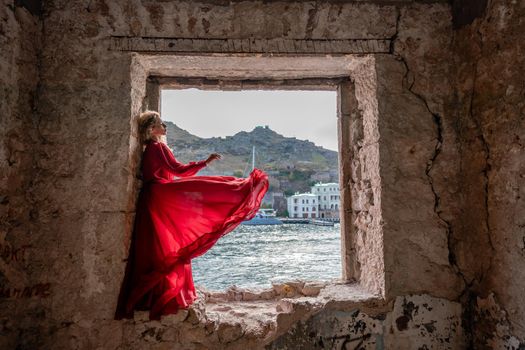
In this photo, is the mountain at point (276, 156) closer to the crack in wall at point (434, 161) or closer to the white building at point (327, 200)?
the white building at point (327, 200)

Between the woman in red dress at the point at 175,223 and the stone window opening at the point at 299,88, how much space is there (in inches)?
12.1

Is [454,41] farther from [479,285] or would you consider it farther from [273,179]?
[273,179]

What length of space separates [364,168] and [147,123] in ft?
4.94

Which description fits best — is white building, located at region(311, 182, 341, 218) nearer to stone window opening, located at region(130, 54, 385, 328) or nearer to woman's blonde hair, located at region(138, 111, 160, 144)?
stone window opening, located at region(130, 54, 385, 328)

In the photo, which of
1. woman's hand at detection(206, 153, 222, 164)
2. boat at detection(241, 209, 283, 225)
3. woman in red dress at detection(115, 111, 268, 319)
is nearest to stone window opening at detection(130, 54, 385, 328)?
woman in red dress at detection(115, 111, 268, 319)

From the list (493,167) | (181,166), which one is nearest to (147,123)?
(181,166)

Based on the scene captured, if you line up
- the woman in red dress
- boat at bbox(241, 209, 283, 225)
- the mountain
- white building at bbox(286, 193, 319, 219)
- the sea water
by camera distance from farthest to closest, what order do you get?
white building at bbox(286, 193, 319, 219)
boat at bbox(241, 209, 283, 225)
the mountain
the sea water
the woman in red dress

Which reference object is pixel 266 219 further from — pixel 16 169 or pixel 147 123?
pixel 16 169

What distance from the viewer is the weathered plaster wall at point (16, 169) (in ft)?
5.75

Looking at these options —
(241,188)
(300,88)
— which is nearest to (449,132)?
(300,88)

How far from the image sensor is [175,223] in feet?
6.44

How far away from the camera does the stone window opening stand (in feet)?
7.04

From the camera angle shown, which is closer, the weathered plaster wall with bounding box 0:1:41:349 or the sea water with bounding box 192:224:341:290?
the weathered plaster wall with bounding box 0:1:41:349

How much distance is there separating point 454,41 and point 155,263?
2.39m
